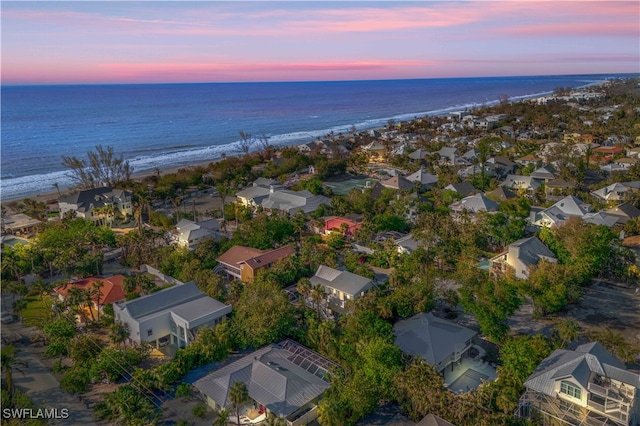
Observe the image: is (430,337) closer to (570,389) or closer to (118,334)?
(570,389)

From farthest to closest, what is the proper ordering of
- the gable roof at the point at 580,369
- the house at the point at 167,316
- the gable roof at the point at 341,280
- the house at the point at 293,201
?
the house at the point at 293,201 < the gable roof at the point at 341,280 < the house at the point at 167,316 < the gable roof at the point at 580,369

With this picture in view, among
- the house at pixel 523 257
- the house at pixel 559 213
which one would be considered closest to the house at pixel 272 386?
the house at pixel 523 257

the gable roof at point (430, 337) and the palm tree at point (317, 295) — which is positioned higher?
the palm tree at point (317, 295)

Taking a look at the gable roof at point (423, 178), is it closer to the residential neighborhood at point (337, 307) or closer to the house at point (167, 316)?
the residential neighborhood at point (337, 307)

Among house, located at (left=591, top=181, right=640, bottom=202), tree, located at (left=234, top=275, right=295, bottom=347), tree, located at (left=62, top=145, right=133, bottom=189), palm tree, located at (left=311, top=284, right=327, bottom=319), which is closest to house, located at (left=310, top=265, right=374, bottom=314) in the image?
palm tree, located at (left=311, top=284, right=327, bottom=319)

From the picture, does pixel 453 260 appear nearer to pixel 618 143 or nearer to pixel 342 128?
Result: pixel 618 143
